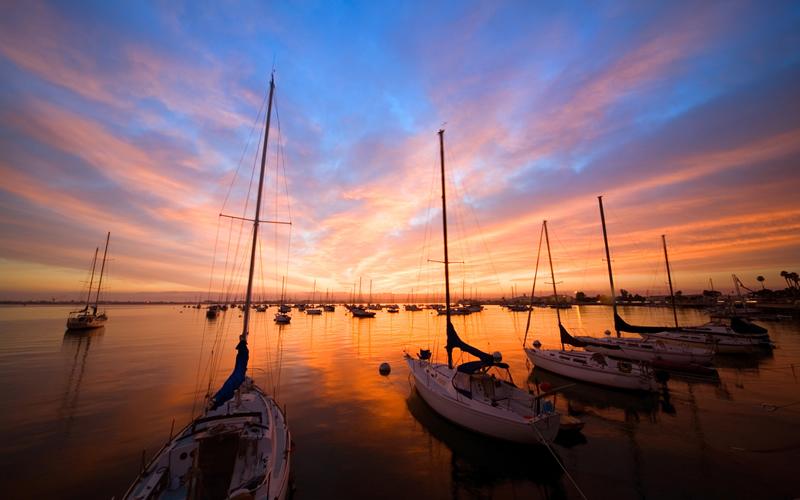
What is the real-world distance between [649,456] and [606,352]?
753 inches

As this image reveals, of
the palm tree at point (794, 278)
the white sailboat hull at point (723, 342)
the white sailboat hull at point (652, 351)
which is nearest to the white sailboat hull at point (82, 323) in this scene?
the white sailboat hull at point (652, 351)

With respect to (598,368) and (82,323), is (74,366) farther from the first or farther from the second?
(598,368)

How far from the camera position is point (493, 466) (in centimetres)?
1184

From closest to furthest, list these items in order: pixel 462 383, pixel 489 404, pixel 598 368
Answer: pixel 489 404 → pixel 462 383 → pixel 598 368

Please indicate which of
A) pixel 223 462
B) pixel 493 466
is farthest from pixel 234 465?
pixel 493 466

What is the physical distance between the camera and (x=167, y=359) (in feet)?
107

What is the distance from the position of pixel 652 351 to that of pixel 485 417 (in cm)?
2369

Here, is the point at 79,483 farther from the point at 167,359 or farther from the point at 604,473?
the point at 167,359

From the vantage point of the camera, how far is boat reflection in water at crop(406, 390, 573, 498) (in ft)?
34.2

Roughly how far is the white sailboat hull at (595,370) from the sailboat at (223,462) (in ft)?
71.7

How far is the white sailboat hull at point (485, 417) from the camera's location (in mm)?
11945

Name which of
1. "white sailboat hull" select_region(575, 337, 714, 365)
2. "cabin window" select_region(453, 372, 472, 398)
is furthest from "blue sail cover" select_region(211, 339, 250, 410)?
"white sailboat hull" select_region(575, 337, 714, 365)

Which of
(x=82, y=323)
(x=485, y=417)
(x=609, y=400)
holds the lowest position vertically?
(x=609, y=400)

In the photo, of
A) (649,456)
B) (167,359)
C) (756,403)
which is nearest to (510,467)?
(649,456)
